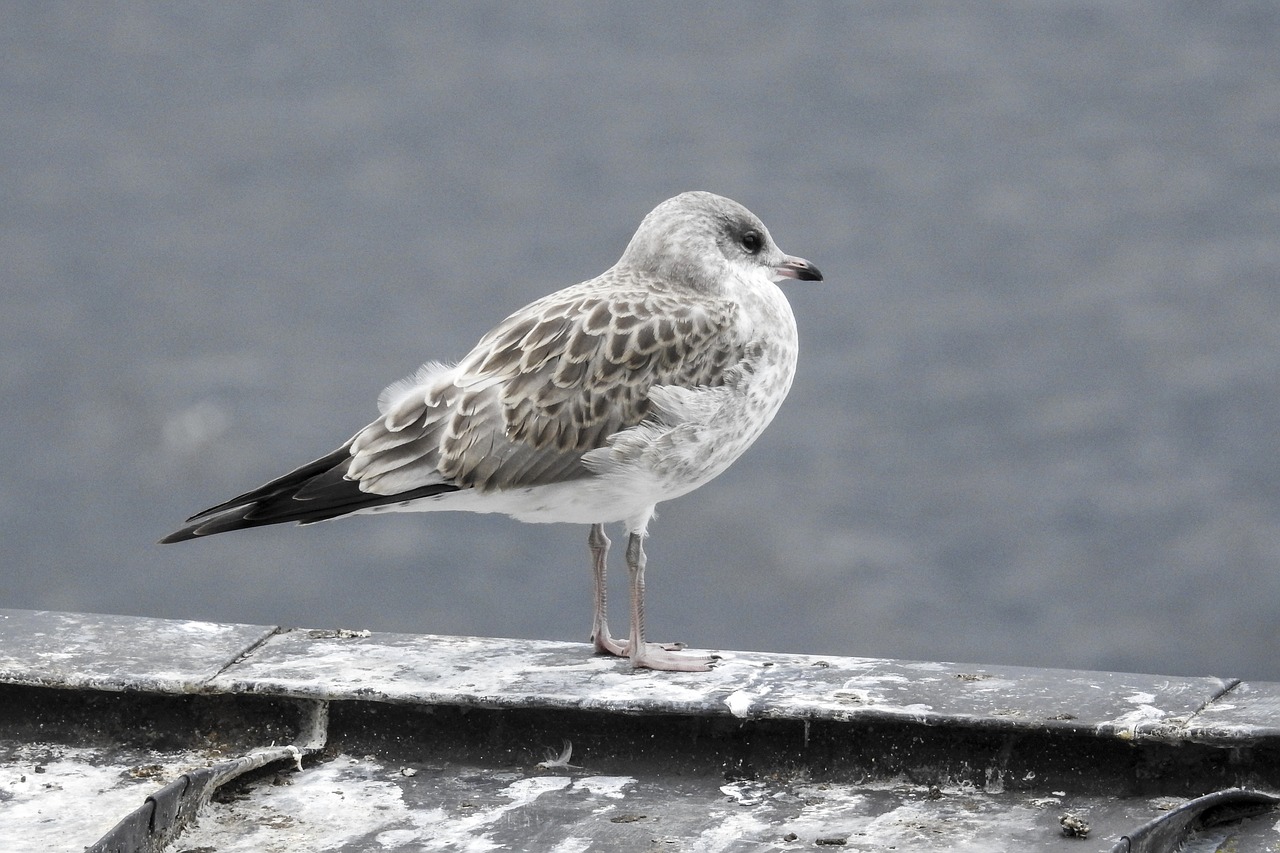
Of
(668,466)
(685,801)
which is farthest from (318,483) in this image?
(685,801)

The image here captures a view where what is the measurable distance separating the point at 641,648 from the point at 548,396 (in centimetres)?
69

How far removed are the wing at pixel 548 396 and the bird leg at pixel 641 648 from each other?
39 cm

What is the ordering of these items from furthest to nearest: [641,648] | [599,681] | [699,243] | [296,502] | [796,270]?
[796,270], [699,243], [641,648], [296,502], [599,681]

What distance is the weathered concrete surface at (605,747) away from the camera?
3.64 m

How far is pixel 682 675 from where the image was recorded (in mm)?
4277

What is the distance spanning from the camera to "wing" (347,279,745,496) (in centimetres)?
438

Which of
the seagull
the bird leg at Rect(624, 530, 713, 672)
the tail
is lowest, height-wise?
the bird leg at Rect(624, 530, 713, 672)

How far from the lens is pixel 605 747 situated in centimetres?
A: 404

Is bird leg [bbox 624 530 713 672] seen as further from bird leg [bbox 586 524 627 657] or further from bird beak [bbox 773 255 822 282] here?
bird beak [bbox 773 255 822 282]

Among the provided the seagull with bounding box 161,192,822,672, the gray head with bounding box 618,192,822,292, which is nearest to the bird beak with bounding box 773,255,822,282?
the gray head with bounding box 618,192,822,292

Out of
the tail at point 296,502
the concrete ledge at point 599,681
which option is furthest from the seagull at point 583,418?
the concrete ledge at point 599,681

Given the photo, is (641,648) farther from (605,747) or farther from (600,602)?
(605,747)

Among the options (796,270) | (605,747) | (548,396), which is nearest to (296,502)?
(548,396)

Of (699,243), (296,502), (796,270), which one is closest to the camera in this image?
(296,502)
